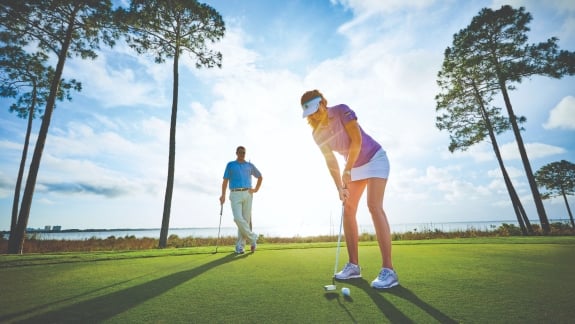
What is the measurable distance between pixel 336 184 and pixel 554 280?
2238mm

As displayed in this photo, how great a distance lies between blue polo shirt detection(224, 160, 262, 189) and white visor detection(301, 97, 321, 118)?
4.23 metres

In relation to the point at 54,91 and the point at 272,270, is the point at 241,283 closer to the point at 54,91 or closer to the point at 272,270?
the point at 272,270

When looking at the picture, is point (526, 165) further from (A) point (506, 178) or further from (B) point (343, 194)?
(B) point (343, 194)

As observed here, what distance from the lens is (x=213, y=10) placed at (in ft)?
46.3

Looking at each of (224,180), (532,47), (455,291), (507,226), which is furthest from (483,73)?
(455,291)

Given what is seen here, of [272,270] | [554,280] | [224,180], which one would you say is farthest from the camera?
[224,180]

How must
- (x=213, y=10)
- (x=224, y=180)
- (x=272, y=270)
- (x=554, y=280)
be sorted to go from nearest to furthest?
(x=554, y=280), (x=272, y=270), (x=224, y=180), (x=213, y=10)

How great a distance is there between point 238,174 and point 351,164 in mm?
4524

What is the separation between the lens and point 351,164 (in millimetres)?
3117

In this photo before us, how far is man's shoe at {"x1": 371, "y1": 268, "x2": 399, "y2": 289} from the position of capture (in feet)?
8.23

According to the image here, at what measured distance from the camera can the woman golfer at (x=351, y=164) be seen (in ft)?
9.95

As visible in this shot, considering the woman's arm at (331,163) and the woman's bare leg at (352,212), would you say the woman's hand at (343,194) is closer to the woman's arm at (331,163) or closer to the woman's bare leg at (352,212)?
the woman's bare leg at (352,212)

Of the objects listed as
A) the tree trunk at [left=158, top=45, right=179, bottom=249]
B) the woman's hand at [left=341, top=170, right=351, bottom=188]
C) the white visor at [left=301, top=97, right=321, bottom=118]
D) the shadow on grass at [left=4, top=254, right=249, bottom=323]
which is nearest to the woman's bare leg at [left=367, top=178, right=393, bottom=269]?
the woman's hand at [left=341, top=170, right=351, bottom=188]

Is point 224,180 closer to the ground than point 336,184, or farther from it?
farther from it
